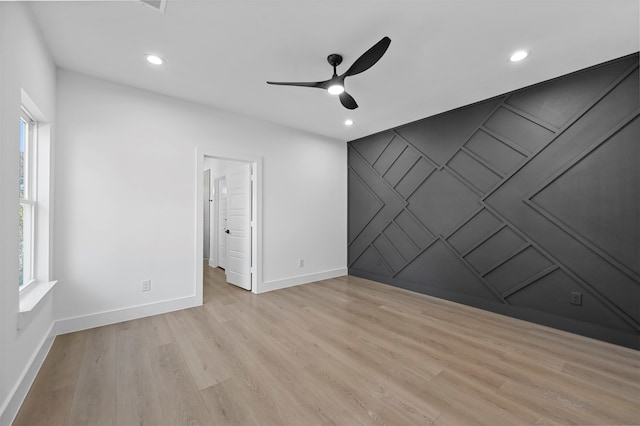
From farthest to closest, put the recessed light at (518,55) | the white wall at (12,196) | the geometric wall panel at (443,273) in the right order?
the geometric wall panel at (443,273), the recessed light at (518,55), the white wall at (12,196)

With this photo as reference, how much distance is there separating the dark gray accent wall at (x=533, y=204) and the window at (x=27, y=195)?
14.5 ft

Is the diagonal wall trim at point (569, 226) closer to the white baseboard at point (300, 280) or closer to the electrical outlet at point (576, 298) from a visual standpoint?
the electrical outlet at point (576, 298)

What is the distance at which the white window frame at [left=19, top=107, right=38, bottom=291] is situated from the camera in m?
2.22

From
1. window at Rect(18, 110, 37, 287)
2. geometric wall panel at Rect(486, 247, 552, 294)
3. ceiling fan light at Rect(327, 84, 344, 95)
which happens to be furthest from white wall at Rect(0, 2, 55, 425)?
geometric wall panel at Rect(486, 247, 552, 294)

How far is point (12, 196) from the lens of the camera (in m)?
1.58

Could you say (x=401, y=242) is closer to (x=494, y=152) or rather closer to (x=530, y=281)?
(x=530, y=281)

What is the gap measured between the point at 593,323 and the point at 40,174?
5.52 metres

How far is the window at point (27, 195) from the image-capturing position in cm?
219

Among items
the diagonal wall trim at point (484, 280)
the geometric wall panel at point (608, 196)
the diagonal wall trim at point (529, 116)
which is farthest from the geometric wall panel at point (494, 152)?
the diagonal wall trim at point (484, 280)

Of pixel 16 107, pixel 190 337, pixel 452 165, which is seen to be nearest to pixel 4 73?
pixel 16 107

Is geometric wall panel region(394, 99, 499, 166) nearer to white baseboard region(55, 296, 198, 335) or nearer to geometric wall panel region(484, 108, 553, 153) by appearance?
geometric wall panel region(484, 108, 553, 153)

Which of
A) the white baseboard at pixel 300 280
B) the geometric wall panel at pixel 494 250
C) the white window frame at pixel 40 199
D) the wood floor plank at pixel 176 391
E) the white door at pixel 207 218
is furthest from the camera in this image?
the white door at pixel 207 218

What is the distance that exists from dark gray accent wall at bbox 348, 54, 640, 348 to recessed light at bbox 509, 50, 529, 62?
72 cm

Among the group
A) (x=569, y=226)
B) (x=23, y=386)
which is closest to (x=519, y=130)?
(x=569, y=226)
